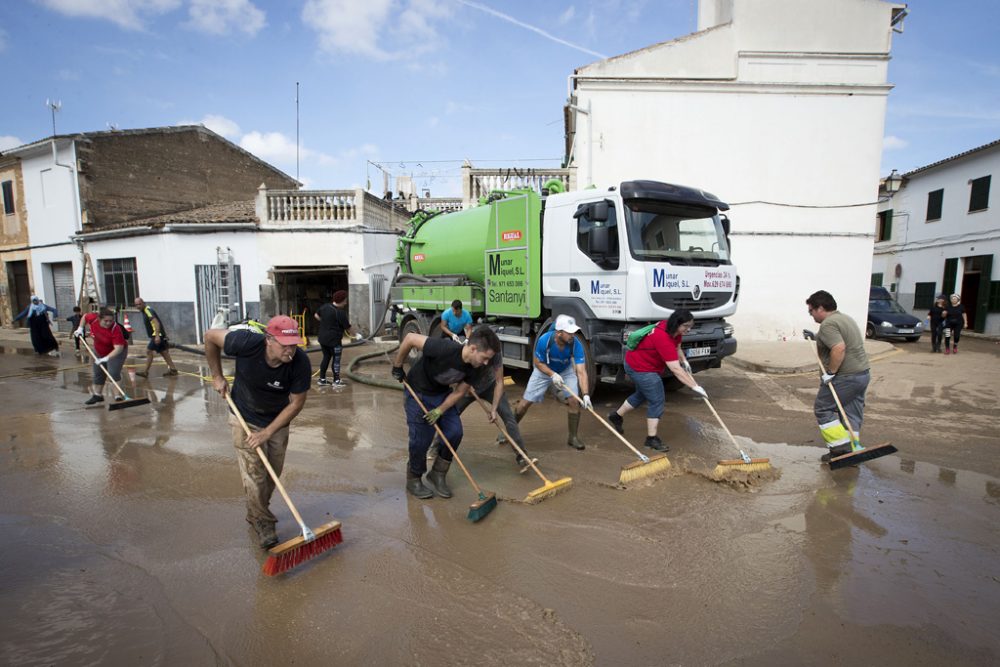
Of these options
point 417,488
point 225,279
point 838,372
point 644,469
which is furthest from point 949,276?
point 225,279

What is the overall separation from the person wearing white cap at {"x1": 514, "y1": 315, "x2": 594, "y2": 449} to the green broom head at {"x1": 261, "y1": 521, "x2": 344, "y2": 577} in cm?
239

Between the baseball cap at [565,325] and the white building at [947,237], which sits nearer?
the baseball cap at [565,325]

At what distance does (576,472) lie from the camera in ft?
15.6

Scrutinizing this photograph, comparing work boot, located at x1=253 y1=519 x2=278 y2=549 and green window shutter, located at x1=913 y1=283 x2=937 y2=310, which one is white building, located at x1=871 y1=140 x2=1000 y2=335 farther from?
work boot, located at x1=253 y1=519 x2=278 y2=549

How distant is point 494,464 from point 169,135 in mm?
19265

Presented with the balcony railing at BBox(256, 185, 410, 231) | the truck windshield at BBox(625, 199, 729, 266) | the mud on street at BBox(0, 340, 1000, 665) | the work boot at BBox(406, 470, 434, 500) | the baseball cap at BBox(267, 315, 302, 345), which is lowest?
the mud on street at BBox(0, 340, 1000, 665)

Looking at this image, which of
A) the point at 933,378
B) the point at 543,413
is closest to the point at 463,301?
the point at 543,413

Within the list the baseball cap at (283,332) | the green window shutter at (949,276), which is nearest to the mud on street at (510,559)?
the baseball cap at (283,332)

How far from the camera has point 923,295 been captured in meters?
19.7

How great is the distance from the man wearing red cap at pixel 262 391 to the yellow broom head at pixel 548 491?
71.4 inches

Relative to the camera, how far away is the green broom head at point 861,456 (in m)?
4.54

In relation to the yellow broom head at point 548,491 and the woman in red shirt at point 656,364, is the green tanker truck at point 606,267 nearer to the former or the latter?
the woman in red shirt at point 656,364

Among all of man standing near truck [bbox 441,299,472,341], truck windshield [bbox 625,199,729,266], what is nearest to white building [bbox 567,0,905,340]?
truck windshield [bbox 625,199,729,266]

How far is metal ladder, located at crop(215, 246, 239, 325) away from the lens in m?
14.2
